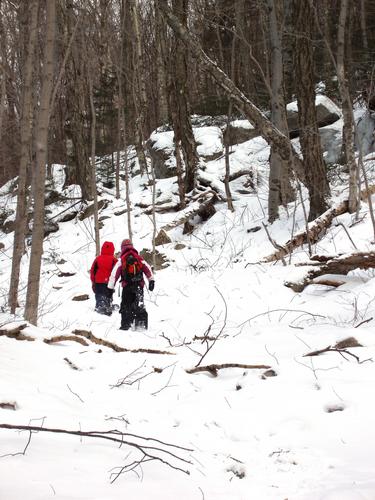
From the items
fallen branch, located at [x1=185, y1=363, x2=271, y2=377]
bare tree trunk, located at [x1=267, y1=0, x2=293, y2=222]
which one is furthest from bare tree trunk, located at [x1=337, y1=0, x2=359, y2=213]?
fallen branch, located at [x1=185, y1=363, x2=271, y2=377]

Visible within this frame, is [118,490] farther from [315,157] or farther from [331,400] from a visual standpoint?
[315,157]

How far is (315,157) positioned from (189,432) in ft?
27.7

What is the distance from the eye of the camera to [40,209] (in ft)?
18.4

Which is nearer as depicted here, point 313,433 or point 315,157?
point 313,433

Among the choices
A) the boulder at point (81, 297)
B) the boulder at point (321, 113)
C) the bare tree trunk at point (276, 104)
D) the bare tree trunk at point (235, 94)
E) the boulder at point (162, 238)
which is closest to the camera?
the bare tree trunk at point (235, 94)

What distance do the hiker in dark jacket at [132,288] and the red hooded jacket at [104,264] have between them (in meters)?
1.35

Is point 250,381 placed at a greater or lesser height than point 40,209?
lesser

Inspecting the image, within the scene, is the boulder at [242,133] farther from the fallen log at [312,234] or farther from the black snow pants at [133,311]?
the black snow pants at [133,311]

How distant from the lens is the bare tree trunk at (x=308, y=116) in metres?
9.77

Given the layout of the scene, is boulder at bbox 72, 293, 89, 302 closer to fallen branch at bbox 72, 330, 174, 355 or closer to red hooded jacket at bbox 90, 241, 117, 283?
red hooded jacket at bbox 90, 241, 117, 283

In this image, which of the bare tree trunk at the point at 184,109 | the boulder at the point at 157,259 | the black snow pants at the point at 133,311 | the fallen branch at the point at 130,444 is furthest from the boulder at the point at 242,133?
the fallen branch at the point at 130,444

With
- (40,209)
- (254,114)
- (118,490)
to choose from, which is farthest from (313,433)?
(254,114)

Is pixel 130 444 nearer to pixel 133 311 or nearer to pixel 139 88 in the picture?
pixel 133 311

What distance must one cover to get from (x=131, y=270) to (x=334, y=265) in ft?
10.3
